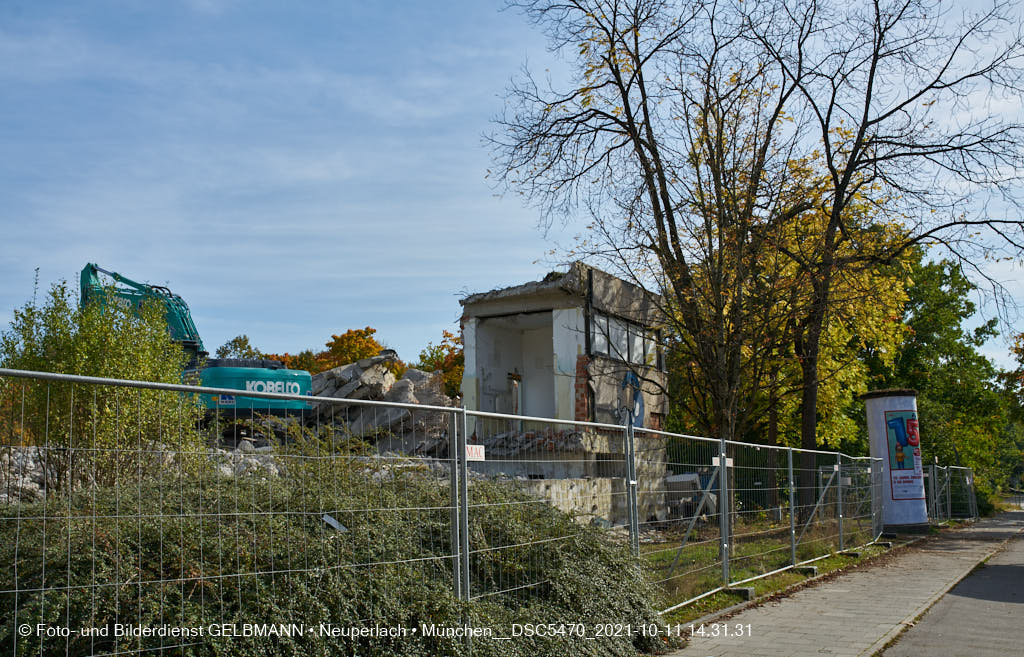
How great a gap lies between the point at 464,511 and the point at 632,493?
9.44 ft

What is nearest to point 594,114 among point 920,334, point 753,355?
point 753,355

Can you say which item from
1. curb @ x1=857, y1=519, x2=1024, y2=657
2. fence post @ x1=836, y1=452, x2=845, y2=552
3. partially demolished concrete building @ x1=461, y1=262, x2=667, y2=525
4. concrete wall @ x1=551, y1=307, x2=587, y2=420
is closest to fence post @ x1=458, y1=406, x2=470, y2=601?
curb @ x1=857, y1=519, x2=1024, y2=657

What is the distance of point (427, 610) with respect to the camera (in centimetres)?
542

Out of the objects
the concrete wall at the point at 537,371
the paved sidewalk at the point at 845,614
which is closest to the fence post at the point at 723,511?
the paved sidewalk at the point at 845,614

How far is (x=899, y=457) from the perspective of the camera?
2078 centimetres

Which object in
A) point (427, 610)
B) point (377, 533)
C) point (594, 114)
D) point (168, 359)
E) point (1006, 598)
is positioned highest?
point (594, 114)

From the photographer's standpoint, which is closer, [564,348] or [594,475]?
[594,475]

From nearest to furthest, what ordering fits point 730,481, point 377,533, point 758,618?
point 377,533, point 758,618, point 730,481

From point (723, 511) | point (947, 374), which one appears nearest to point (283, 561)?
point (723, 511)

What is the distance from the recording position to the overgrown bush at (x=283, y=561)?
4176 mm

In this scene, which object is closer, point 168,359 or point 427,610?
point 427,610

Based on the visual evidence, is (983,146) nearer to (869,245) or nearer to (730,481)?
(869,245)

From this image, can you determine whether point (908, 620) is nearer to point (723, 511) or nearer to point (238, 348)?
point (723, 511)

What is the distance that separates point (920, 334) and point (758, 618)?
37410 mm
